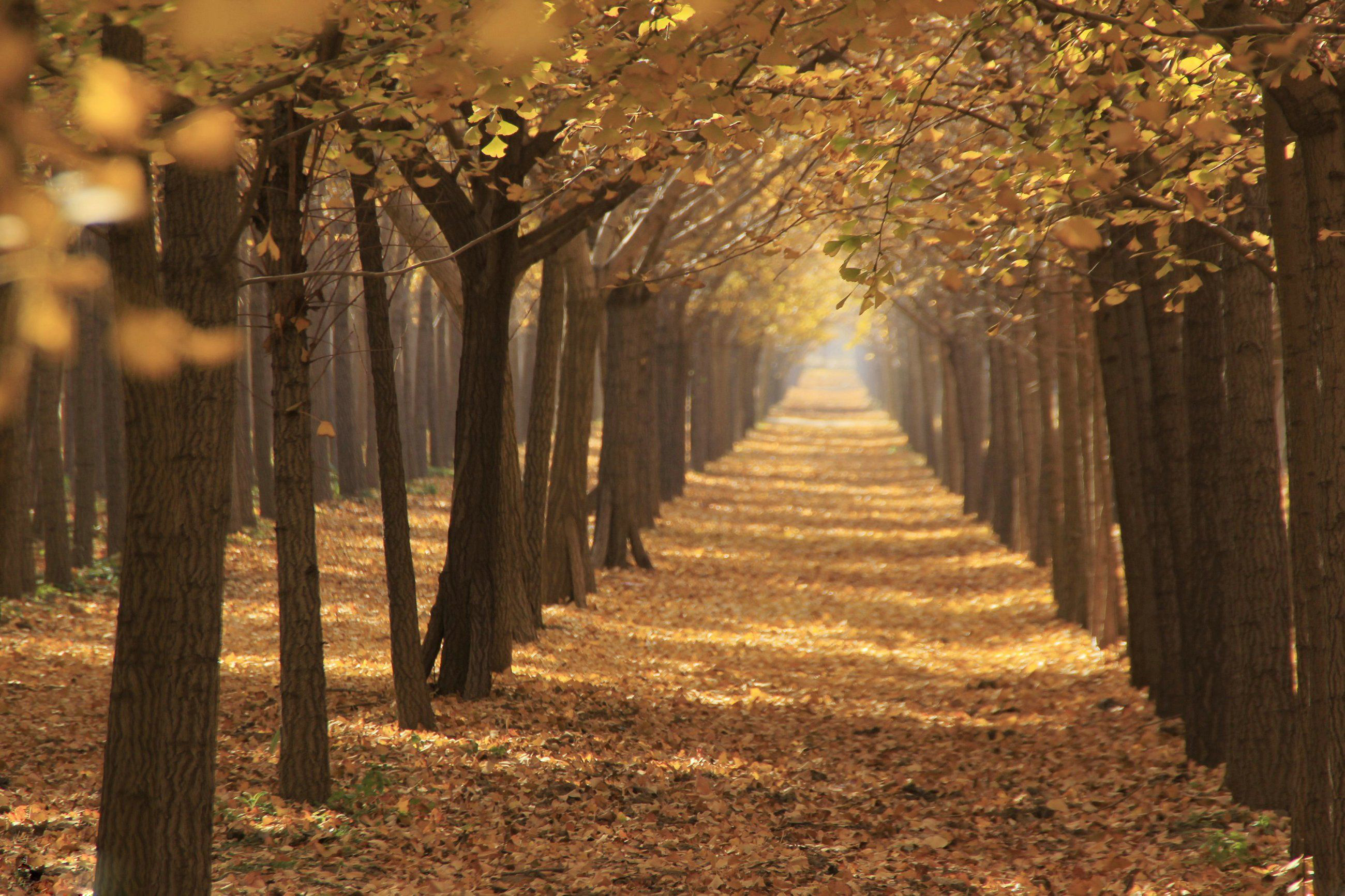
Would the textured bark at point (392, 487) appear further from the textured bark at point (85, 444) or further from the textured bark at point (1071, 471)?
the textured bark at point (85, 444)

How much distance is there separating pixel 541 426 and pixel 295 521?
578 centimetres

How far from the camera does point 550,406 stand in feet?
40.0

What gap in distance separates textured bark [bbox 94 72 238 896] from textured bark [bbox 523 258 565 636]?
7.40m

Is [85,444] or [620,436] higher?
[85,444]

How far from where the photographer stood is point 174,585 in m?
4.14

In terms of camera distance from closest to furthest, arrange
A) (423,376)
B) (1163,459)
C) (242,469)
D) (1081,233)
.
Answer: (1081,233), (1163,459), (242,469), (423,376)

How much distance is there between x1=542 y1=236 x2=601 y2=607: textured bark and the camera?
43.7ft

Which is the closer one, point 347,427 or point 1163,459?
point 1163,459

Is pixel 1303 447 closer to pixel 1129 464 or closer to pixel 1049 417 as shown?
pixel 1129 464

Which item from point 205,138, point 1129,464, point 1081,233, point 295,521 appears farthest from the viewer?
point 1129,464

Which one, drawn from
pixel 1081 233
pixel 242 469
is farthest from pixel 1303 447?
pixel 242 469

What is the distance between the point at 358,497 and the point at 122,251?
19.2 metres

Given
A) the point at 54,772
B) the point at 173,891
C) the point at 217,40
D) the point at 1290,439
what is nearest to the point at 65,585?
the point at 54,772

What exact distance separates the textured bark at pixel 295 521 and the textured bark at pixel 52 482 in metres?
8.79
